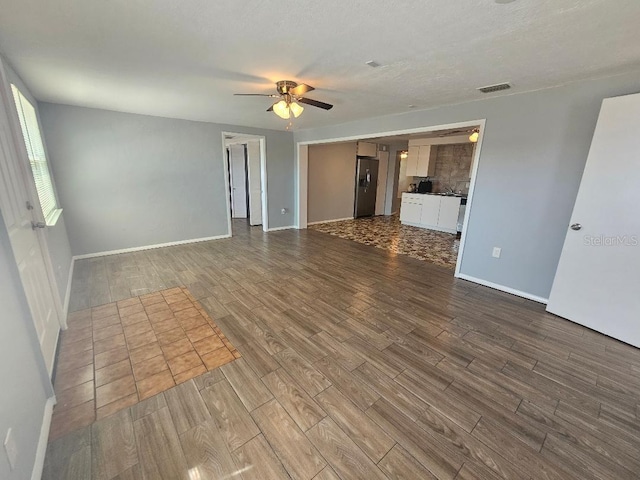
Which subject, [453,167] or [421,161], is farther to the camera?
[421,161]

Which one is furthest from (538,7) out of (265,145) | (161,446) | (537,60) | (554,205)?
(265,145)

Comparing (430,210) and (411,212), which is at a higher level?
(430,210)

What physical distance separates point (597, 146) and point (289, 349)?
345cm

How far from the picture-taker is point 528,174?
3.04 metres

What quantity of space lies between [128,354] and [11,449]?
1.12 m

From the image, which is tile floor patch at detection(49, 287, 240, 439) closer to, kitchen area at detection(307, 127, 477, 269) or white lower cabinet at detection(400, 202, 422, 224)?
kitchen area at detection(307, 127, 477, 269)

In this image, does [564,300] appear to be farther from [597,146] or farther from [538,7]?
[538,7]

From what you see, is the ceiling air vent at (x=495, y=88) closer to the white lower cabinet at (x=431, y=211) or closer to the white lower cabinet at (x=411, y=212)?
the white lower cabinet at (x=431, y=211)

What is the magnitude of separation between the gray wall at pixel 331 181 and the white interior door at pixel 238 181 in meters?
1.90

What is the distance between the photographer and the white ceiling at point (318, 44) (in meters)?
A: 1.53

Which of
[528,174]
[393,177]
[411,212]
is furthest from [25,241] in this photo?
[393,177]

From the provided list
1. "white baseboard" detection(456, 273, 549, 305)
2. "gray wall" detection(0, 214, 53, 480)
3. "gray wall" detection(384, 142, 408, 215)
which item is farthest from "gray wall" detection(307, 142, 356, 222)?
"gray wall" detection(0, 214, 53, 480)

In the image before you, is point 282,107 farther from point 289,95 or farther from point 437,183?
point 437,183
